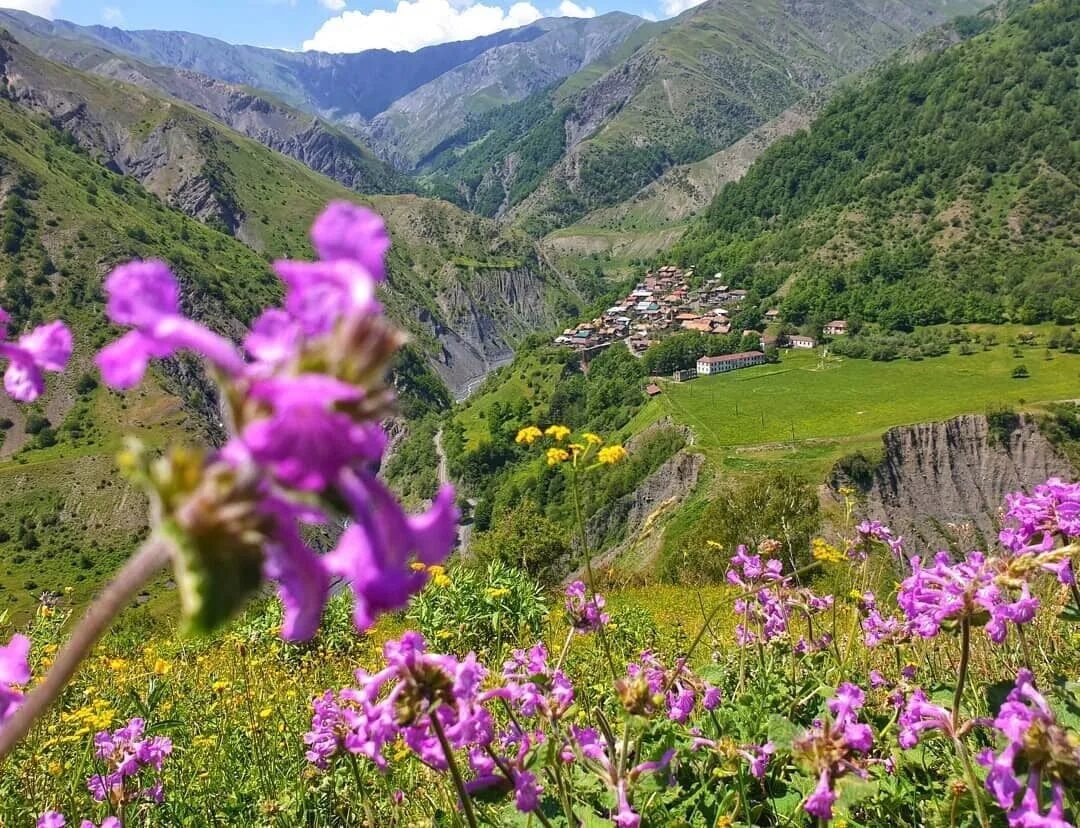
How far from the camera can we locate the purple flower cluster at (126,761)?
12.4ft

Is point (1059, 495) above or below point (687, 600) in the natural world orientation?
above

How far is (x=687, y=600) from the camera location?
54.7 ft

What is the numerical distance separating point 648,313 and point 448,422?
197 feet

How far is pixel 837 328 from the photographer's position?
448ft

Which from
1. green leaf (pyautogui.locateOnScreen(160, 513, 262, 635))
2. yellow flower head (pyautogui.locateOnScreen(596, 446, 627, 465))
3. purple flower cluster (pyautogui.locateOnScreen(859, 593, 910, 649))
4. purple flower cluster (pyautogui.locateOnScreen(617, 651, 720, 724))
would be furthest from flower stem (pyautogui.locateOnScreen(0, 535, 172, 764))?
purple flower cluster (pyautogui.locateOnScreen(859, 593, 910, 649))

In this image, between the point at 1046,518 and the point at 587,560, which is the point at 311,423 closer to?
the point at 587,560

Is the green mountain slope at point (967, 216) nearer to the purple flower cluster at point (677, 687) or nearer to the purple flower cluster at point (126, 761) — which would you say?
the purple flower cluster at point (677, 687)

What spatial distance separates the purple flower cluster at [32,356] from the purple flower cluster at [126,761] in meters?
2.82

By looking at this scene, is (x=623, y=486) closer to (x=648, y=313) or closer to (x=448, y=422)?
(x=448, y=422)

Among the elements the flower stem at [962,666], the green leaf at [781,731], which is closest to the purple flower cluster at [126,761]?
the green leaf at [781,731]

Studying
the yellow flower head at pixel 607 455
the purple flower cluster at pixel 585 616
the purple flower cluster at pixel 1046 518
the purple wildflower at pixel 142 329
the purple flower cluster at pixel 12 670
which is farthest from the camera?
the yellow flower head at pixel 607 455

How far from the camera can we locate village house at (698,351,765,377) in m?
120

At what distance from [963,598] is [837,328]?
14604 cm

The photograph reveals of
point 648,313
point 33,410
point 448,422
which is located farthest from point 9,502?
point 648,313
